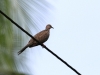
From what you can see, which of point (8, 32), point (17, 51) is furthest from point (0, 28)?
point (17, 51)

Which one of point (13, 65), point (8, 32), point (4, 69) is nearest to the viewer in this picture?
point (4, 69)

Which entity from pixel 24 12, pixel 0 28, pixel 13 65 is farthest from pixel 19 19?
pixel 13 65

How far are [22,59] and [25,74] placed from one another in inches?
11.0

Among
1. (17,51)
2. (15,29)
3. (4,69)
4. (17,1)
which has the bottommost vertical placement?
(4,69)

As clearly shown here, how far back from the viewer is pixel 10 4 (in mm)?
2129

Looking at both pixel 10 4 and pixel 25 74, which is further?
pixel 10 4

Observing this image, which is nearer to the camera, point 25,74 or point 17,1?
point 25,74

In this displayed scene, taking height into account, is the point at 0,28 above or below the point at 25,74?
above

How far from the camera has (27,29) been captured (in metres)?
2.18

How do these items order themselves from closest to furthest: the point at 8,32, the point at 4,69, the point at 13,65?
the point at 4,69, the point at 13,65, the point at 8,32

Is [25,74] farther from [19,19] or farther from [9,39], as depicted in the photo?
[19,19]

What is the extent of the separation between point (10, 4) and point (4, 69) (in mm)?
524

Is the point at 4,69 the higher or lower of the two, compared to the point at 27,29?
lower

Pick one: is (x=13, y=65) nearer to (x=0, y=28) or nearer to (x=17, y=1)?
(x=0, y=28)
